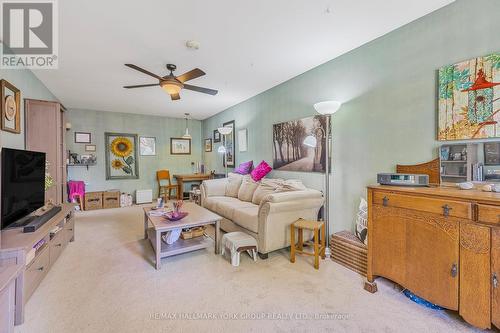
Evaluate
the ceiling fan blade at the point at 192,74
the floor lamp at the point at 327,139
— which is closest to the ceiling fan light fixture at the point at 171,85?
the ceiling fan blade at the point at 192,74

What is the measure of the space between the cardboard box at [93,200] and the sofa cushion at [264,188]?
414 cm

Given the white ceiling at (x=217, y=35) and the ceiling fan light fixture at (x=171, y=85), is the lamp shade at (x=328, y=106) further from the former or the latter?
the ceiling fan light fixture at (x=171, y=85)

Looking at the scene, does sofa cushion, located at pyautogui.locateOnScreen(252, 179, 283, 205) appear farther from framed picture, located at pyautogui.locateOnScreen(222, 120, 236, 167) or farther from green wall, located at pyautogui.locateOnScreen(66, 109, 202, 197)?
green wall, located at pyautogui.locateOnScreen(66, 109, 202, 197)

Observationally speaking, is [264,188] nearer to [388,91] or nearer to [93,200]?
[388,91]

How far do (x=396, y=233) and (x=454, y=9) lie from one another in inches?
77.7

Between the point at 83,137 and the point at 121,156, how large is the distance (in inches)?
38.1

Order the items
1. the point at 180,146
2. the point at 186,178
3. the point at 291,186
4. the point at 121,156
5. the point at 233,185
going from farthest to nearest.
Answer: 1. the point at 180,146
2. the point at 186,178
3. the point at 121,156
4. the point at 233,185
5. the point at 291,186

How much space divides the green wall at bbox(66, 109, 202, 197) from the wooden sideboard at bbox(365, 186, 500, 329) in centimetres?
597

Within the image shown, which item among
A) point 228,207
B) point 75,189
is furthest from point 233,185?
point 75,189

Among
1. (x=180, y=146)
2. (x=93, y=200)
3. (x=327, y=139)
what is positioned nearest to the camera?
(x=327, y=139)

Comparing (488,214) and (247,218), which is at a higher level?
(488,214)

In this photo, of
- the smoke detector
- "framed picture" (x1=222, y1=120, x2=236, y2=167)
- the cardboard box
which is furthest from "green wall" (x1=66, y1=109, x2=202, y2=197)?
the smoke detector

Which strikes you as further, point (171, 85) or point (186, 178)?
point (186, 178)

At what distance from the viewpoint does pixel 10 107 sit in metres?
2.54
